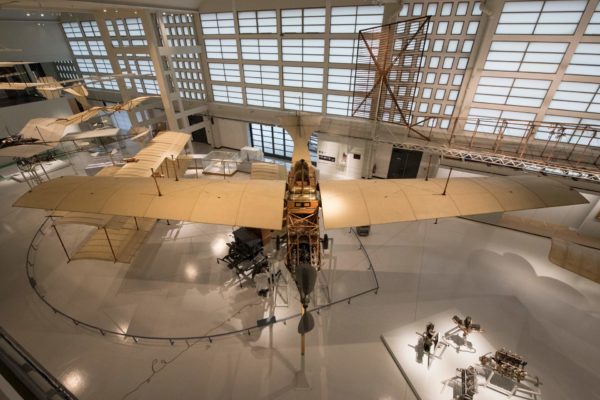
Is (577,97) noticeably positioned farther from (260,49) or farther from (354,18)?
(260,49)

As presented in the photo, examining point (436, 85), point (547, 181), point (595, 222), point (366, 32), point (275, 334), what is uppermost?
point (366, 32)

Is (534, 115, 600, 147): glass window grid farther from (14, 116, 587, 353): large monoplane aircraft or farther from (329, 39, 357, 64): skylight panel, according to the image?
(329, 39, 357, 64): skylight panel

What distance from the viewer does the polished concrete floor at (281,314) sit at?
25.1ft

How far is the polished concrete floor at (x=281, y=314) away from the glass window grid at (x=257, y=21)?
13360 millimetres

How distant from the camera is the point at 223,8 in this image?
57.6 feet

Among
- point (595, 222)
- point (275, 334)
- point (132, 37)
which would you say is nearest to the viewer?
point (275, 334)

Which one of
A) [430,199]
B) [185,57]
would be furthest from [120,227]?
[185,57]

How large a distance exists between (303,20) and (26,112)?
2274cm

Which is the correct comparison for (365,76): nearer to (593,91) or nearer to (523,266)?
(593,91)

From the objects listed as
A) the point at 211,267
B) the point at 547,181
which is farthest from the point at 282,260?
the point at 547,181

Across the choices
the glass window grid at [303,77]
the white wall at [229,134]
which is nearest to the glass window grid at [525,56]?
the glass window grid at [303,77]

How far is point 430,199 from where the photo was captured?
27.4 feet

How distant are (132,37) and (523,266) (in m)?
30.2

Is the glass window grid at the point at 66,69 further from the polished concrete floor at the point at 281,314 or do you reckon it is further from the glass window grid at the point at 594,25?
the glass window grid at the point at 594,25
